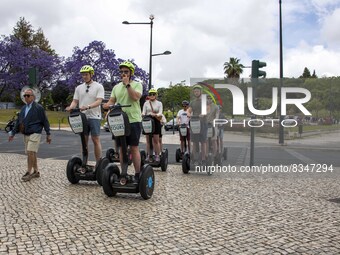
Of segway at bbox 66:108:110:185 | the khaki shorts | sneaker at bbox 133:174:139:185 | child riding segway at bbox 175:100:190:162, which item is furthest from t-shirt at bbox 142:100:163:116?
sneaker at bbox 133:174:139:185

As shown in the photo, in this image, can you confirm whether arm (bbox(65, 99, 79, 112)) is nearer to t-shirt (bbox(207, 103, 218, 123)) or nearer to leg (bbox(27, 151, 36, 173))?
leg (bbox(27, 151, 36, 173))

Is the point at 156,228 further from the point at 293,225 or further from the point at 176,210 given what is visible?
the point at 293,225

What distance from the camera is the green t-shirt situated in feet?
19.9

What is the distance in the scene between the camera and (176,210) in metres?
5.29

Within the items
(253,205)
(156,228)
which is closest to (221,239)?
(156,228)

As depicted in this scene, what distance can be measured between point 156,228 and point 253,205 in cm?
187

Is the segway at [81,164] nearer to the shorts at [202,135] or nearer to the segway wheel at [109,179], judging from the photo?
the segway wheel at [109,179]

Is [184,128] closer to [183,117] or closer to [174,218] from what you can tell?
[183,117]

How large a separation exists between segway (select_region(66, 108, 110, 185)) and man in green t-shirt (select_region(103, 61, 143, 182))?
2.86ft

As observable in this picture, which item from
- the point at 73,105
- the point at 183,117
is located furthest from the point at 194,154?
the point at 73,105

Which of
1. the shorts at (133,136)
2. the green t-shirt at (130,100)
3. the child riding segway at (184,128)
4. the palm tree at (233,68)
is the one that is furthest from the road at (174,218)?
the palm tree at (233,68)

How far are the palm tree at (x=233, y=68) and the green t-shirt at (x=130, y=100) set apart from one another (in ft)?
241

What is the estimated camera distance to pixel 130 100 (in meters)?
6.12

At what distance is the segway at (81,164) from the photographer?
6.78m
